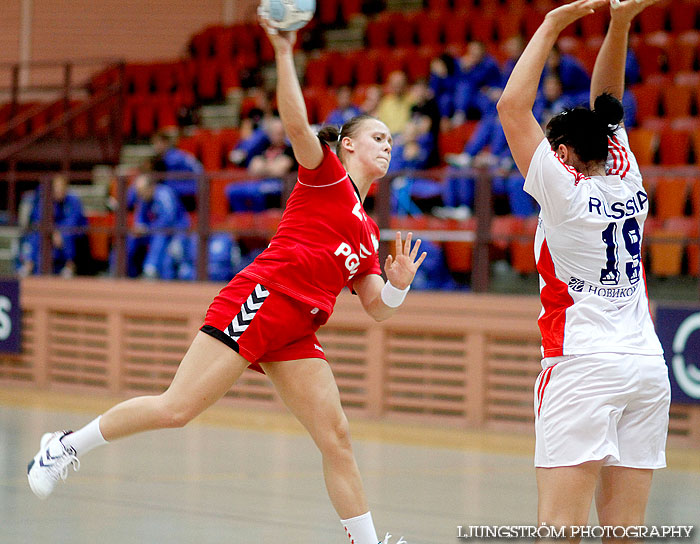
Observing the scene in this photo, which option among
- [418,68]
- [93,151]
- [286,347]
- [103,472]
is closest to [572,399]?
[286,347]

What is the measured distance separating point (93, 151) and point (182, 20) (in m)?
5.37

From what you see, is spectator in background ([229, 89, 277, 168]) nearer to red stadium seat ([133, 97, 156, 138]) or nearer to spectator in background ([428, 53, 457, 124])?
spectator in background ([428, 53, 457, 124])

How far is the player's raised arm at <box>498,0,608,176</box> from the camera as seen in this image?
11.8 ft

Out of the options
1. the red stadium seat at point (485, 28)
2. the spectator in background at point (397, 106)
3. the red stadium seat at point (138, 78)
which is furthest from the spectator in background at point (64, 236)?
the red stadium seat at point (138, 78)

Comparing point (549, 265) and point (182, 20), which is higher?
point (182, 20)

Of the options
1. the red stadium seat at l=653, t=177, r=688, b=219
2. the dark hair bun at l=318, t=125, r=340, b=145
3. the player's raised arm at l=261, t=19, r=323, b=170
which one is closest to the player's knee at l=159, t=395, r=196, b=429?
the player's raised arm at l=261, t=19, r=323, b=170

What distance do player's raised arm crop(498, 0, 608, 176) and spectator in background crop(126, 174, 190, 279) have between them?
8572 millimetres

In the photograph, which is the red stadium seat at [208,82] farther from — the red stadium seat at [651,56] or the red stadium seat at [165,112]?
the red stadium seat at [651,56]

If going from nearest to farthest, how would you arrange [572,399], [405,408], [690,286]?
[572,399], [690,286], [405,408]

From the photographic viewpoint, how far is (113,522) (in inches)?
233

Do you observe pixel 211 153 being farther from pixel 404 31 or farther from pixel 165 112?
pixel 404 31

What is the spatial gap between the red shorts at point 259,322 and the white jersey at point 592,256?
1.22 metres

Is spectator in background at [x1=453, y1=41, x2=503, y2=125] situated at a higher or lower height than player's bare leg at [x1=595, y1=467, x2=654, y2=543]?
higher

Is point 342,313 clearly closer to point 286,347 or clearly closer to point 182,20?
point 286,347
